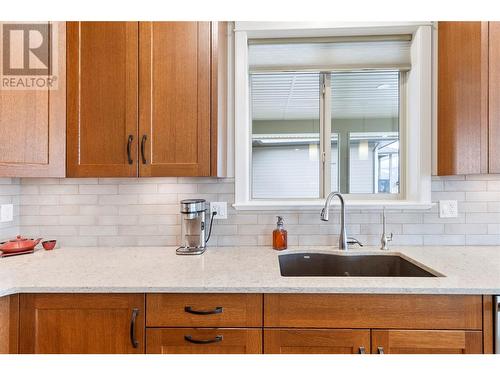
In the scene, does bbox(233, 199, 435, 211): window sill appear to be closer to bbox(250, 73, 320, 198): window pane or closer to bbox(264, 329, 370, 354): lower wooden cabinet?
bbox(250, 73, 320, 198): window pane

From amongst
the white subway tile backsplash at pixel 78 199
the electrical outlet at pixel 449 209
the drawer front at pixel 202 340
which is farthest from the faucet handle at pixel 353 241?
the white subway tile backsplash at pixel 78 199

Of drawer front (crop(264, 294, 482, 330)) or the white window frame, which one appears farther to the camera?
the white window frame

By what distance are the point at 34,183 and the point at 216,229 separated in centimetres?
116

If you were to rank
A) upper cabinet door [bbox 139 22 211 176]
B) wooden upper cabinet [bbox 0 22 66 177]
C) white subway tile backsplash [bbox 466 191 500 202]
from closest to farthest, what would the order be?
wooden upper cabinet [bbox 0 22 66 177], upper cabinet door [bbox 139 22 211 176], white subway tile backsplash [bbox 466 191 500 202]

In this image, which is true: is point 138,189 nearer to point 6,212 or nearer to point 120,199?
point 120,199

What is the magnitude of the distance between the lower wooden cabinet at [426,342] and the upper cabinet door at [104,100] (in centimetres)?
135

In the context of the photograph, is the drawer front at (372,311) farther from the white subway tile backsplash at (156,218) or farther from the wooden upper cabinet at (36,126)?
the wooden upper cabinet at (36,126)

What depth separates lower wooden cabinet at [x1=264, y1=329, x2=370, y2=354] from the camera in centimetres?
121

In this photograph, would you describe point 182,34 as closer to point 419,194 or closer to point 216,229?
point 216,229

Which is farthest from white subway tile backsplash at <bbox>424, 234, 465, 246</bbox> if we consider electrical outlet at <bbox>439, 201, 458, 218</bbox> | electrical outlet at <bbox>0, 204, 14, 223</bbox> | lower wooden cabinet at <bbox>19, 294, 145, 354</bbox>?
electrical outlet at <bbox>0, 204, 14, 223</bbox>

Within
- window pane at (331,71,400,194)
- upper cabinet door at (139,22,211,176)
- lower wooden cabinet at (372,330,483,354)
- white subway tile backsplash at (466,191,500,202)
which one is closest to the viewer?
lower wooden cabinet at (372,330,483,354)

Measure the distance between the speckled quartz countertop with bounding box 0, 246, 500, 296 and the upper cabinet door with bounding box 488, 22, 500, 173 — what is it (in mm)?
543

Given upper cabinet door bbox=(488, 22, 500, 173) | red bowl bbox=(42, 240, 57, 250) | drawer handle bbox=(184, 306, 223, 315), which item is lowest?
drawer handle bbox=(184, 306, 223, 315)

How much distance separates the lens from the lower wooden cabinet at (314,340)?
1208 mm
